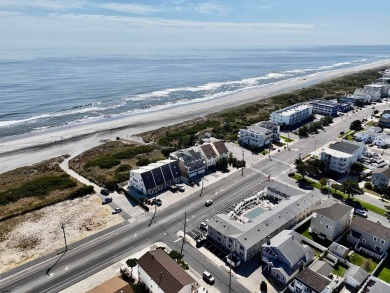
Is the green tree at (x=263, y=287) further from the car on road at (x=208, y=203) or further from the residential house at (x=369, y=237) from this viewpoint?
the car on road at (x=208, y=203)

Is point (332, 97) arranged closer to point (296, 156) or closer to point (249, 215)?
point (296, 156)

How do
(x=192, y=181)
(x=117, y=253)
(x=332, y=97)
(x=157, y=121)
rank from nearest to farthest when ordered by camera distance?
(x=117, y=253) < (x=192, y=181) < (x=157, y=121) < (x=332, y=97)

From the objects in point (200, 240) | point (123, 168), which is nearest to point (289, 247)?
point (200, 240)

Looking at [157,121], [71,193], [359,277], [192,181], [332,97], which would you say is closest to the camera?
[359,277]

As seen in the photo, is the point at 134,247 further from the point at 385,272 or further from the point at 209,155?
→ the point at 385,272

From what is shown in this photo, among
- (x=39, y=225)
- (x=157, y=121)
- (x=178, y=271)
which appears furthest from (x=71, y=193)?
(x=157, y=121)

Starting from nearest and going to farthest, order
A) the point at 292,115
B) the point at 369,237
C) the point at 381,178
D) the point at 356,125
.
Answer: the point at 369,237 < the point at 381,178 < the point at 356,125 < the point at 292,115

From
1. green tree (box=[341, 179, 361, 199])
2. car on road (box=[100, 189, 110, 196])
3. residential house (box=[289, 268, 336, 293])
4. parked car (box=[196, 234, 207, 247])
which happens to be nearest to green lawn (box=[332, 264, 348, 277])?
residential house (box=[289, 268, 336, 293])

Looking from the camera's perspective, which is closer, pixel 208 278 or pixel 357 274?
pixel 357 274
